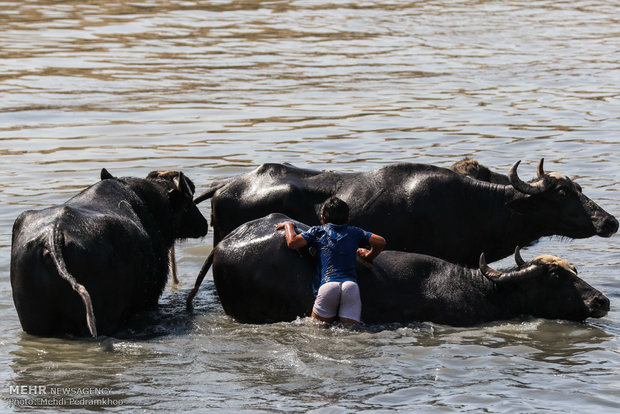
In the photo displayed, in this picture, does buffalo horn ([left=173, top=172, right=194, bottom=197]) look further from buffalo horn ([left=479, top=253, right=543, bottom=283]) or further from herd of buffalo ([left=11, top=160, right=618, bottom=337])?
buffalo horn ([left=479, top=253, right=543, bottom=283])

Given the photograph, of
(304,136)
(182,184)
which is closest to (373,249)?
(182,184)

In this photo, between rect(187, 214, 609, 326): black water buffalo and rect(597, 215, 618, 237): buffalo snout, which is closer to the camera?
rect(187, 214, 609, 326): black water buffalo

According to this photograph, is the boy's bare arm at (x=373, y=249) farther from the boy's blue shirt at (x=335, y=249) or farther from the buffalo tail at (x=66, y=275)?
the buffalo tail at (x=66, y=275)

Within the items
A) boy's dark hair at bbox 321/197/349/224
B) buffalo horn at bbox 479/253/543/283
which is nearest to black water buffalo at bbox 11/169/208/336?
boy's dark hair at bbox 321/197/349/224

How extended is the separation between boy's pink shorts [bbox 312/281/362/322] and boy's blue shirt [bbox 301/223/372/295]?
75 mm

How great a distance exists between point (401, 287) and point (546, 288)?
134 centimetres

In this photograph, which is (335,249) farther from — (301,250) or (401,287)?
(401,287)

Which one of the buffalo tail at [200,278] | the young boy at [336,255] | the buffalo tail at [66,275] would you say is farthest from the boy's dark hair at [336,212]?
the buffalo tail at [66,275]

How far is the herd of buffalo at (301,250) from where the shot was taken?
9617 millimetres

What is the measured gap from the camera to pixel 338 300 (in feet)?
32.8

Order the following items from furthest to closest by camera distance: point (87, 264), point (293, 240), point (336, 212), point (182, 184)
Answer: point (182, 184) < point (336, 212) < point (293, 240) < point (87, 264)

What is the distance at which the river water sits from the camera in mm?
8836

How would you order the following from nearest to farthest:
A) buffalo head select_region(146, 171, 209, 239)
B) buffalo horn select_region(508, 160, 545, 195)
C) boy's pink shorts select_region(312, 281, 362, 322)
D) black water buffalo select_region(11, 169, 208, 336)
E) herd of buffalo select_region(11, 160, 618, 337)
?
1. black water buffalo select_region(11, 169, 208, 336)
2. herd of buffalo select_region(11, 160, 618, 337)
3. boy's pink shorts select_region(312, 281, 362, 322)
4. buffalo head select_region(146, 171, 209, 239)
5. buffalo horn select_region(508, 160, 545, 195)

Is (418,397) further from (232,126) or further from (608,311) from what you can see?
(232,126)
